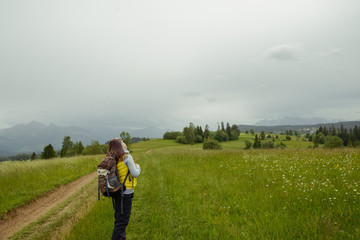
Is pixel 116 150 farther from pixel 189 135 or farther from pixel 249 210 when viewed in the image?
pixel 189 135

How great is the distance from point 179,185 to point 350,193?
6149 millimetres

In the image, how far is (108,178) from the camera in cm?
395

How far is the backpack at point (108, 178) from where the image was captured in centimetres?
390

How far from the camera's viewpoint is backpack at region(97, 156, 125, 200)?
3900mm

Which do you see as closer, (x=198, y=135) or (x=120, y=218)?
(x=120, y=218)

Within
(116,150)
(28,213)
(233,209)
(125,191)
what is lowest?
(28,213)

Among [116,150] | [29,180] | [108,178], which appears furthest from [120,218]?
[29,180]

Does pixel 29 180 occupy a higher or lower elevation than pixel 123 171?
lower

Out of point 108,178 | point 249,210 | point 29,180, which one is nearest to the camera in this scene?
point 108,178

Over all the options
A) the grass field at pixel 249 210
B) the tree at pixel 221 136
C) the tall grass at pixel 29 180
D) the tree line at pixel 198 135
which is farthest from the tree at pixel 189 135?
the grass field at pixel 249 210

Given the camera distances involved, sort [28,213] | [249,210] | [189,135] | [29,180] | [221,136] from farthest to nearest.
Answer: [221,136] → [189,135] → [29,180] → [28,213] → [249,210]


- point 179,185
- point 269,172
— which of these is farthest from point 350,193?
point 179,185

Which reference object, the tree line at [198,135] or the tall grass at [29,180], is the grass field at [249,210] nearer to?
the tall grass at [29,180]

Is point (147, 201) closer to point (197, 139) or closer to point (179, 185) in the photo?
point (179, 185)
